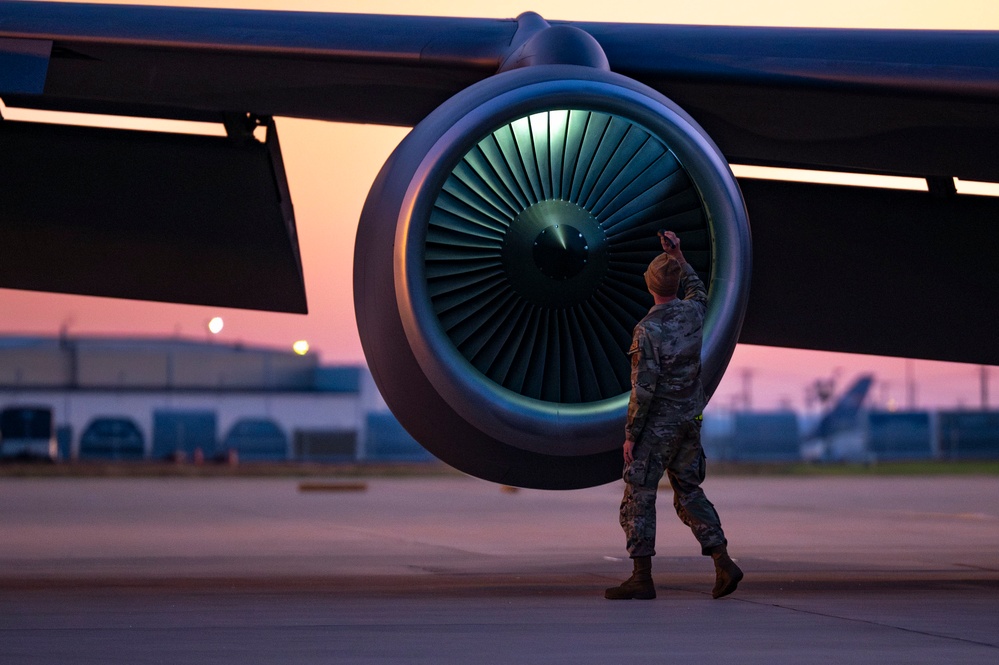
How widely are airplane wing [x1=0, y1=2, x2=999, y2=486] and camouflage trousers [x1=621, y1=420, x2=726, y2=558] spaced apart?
22cm

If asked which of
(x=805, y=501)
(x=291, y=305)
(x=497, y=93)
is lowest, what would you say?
(x=805, y=501)

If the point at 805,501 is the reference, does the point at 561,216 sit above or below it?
above

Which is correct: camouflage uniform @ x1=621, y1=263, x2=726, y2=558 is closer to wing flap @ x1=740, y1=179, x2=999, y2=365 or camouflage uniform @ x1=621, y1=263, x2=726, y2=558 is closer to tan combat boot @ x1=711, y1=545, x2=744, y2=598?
tan combat boot @ x1=711, y1=545, x2=744, y2=598

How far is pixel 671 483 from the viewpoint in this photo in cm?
676

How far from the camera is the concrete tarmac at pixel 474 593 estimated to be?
5160 mm

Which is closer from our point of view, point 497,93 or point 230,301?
point 497,93

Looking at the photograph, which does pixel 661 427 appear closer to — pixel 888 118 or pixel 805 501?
pixel 888 118

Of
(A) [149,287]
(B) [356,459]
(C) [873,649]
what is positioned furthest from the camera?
(B) [356,459]

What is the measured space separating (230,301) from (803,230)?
12.2ft

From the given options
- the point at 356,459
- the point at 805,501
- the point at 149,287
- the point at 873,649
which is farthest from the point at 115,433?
the point at 873,649

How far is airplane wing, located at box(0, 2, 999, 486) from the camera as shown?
21.0 feet

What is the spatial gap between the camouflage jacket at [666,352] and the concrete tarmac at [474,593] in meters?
0.94

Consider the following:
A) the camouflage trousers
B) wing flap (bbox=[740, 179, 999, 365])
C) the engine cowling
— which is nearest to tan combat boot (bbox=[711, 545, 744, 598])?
the camouflage trousers

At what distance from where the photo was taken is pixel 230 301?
9133mm
